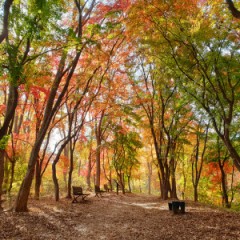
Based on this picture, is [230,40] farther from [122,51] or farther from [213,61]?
[122,51]

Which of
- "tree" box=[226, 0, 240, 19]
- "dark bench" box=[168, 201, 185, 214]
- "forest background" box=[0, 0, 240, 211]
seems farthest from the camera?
"dark bench" box=[168, 201, 185, 214]

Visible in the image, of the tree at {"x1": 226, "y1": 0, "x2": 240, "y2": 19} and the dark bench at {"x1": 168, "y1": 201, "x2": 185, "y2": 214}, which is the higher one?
the tree at {"x1": 226, "y1": 0, "x2": 240, "y2": 19}

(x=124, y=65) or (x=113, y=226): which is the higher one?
(x=124, y=65)

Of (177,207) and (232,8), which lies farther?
(177,207)

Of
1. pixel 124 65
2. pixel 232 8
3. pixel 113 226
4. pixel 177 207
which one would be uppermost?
pixel 124 65

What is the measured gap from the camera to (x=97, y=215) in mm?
8906

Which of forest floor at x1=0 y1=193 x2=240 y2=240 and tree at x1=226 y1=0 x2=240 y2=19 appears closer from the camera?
tree at x1=226 y1=0 x2=240 y2=19

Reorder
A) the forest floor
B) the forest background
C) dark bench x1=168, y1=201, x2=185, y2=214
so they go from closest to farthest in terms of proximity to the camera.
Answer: the forest floor
the forest background
dark bench x1=168, y1=201, x2=185, y2=214

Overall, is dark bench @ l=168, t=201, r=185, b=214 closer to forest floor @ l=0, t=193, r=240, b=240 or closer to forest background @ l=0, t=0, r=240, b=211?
forest floor @ l=0, t=193, r=240, b=240

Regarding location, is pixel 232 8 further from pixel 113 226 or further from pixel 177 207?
pixel 177 207

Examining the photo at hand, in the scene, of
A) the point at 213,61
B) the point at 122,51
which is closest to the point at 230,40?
the point at 213,61

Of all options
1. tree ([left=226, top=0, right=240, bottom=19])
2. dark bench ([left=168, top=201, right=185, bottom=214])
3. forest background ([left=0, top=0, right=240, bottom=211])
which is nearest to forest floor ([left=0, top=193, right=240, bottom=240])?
dark bench ([left=168, top=201, right=185, bottom=214])

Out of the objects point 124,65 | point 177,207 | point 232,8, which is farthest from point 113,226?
point 124,65

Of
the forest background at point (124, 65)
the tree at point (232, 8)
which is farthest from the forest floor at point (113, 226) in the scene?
the tree at point (232, 8)
